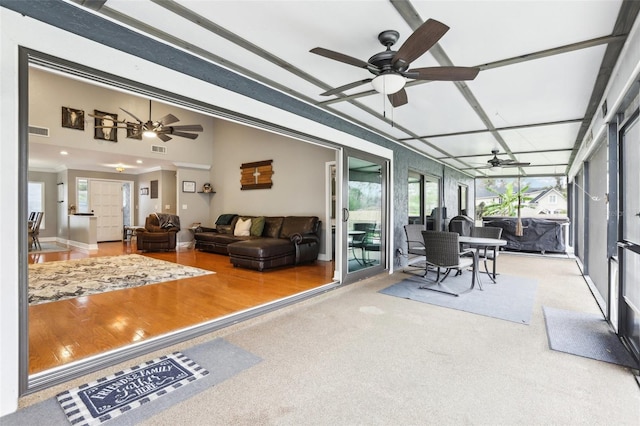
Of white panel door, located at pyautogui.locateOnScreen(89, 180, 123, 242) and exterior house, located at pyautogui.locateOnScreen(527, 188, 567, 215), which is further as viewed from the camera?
exterior house, located at pyautogui.locateOnScreen(527, 188, 567, 215)

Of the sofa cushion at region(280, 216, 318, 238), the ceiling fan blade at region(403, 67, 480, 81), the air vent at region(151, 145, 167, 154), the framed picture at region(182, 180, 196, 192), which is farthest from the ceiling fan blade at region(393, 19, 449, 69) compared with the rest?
the framed picture at region(182, 180, 196, 192)

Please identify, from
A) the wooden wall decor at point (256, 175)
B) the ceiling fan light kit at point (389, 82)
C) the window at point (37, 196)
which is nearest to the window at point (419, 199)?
the wooden wall decor at point (256, 175)

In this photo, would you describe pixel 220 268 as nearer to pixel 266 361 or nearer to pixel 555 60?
pixel 266 361

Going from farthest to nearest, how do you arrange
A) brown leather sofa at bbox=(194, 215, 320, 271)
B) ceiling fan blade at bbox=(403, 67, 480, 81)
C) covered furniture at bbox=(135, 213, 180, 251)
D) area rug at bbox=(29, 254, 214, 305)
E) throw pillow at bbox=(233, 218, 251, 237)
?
covered furniture at bbox=(135, 213, 180, 251) → throw pillow at bbox=(233, 218, 251, 237) → brown leather sofa at bbox=(194, 215, 320, 271) → area rug at bbox=(29, 254, 214, 305) → ceiling fan blade at bbox=(403, 67, 480, 81)

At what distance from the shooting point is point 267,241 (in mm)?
5742

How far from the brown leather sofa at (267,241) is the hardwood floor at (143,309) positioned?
0.26m

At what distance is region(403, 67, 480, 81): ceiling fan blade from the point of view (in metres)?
2.25

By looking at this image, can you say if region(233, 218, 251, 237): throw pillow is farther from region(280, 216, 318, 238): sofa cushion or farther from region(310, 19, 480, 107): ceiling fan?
region(310, 19, 480, 107): ceiling fan

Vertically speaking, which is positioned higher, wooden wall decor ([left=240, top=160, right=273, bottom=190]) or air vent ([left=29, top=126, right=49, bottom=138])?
air vent ([left=29, top=126, right=49, bottom=138])

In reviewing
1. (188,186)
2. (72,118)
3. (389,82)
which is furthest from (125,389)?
(188,186)

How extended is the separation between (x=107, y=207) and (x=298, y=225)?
7517mm

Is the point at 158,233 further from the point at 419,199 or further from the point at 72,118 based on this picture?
the point at 419,199

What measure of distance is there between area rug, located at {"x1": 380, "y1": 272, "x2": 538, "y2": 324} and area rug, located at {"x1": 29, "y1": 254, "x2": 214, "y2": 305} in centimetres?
337

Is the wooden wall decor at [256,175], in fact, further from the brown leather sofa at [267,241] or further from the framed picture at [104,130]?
the framed picture at [104,130]
